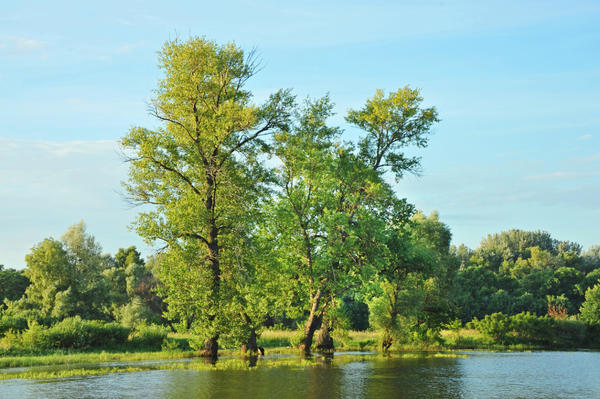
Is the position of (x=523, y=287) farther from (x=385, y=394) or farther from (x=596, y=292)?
(x=385, y=394)

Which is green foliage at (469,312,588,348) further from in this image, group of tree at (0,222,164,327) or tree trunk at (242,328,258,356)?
group of tree at (0,222,164,327)

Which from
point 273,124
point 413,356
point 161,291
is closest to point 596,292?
point 413,356

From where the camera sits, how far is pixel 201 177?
3741 centimetres

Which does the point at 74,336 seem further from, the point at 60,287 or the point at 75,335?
the point at 60,287

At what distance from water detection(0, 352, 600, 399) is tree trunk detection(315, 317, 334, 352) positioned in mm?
12635

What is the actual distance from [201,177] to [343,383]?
60.0 ft

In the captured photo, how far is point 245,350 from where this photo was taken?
134 ft

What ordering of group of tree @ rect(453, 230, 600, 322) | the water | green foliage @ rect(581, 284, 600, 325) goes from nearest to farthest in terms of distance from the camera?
the water, green foliage @ rect(581, 284, 600, 325), group of tree @ rect(453, 230, 600, 322)

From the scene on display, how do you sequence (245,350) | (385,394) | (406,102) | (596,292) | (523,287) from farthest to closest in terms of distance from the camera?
(523,287), (596,292), (406,102), (245,350), (385,394)

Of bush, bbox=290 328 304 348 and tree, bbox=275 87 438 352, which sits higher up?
tree, bbox=275 87 438 352

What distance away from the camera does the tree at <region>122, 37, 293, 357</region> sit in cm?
Answer: 3578

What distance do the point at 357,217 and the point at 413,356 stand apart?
11.3 meters

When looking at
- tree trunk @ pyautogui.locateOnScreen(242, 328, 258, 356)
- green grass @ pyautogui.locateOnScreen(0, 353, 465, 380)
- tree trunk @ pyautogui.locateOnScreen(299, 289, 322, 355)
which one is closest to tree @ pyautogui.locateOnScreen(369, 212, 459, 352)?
tree trunk @ pyautogui.locateOnScreen(299, 289, 322, 355)

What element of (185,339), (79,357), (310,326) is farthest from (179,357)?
(310,326)
